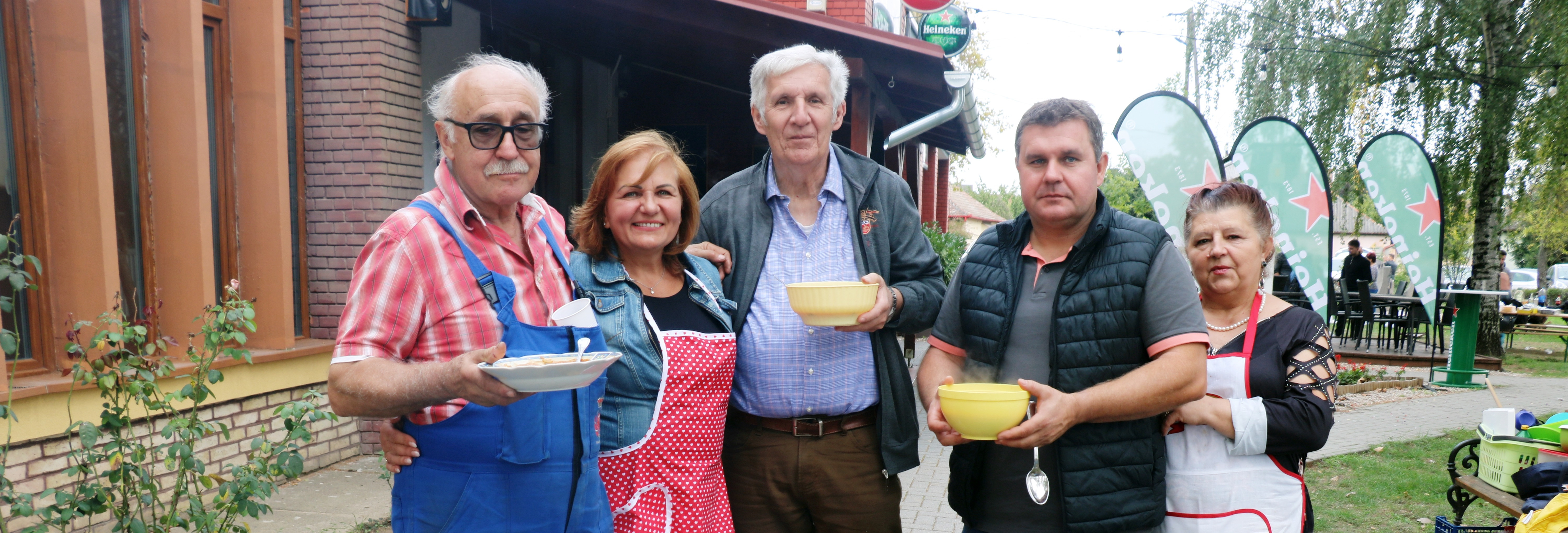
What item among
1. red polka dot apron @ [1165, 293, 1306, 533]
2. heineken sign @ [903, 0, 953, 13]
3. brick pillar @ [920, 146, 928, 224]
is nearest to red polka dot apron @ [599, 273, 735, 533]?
red polka dot apron @ [1165, 293, 1306, 533]

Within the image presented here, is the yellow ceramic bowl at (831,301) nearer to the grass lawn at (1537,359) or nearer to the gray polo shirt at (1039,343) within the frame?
the gray polo shirt at (1039,343)

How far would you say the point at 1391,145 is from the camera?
9.62 m

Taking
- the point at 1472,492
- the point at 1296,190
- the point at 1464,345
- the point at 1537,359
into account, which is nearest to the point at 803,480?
the point at 1472,492

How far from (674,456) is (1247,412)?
1.39m

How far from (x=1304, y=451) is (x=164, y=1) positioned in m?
5.46

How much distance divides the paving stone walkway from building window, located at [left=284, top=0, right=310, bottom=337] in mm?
1075

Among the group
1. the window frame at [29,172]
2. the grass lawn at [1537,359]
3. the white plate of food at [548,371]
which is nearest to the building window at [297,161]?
the window frame at [29,172]

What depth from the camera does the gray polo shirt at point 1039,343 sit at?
1.95 metres

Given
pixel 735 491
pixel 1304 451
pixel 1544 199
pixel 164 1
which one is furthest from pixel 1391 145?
pixel 164 1

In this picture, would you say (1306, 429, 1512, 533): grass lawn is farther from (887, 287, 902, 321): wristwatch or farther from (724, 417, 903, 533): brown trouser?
(887, 287, 902, 321): wristwatch

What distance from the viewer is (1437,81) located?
494 inches

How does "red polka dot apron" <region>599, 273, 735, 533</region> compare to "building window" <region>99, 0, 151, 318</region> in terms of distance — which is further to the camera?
"building window" <region>99, 0, 151, 318</region>

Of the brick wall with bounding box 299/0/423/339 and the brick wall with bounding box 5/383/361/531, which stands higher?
the brick wall with bounding box 299/0/423/339

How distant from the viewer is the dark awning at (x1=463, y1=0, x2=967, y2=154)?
6129 millimetres
